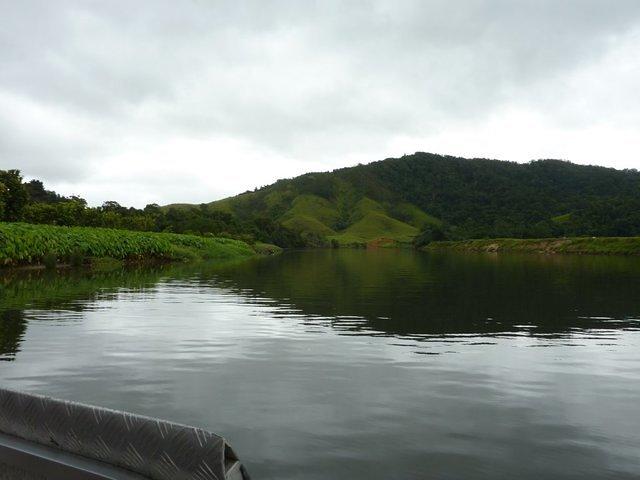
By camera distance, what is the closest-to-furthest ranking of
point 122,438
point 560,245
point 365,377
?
point 122,438, point 365,377, point 560,245

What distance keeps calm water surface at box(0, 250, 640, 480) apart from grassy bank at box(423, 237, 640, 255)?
3912 inches

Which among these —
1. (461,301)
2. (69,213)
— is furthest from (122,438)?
(69,213)

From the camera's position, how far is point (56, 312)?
21344 millimetres

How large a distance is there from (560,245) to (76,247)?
377 ft

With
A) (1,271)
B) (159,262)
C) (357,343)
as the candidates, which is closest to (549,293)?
(357,343)

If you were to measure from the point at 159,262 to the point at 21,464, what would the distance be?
65.1 metres

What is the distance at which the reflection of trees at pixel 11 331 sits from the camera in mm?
13899

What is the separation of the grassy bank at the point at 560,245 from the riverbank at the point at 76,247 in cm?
8695

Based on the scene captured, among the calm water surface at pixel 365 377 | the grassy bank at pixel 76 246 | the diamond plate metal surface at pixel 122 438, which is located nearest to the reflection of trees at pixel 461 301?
the calm water surface at pixel 365 377

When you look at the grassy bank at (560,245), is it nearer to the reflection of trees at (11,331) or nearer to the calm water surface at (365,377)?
the calm water surface at (365,377)

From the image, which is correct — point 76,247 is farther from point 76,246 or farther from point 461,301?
point 461,301

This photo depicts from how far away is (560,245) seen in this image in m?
132

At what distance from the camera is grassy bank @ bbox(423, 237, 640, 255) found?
112 meters

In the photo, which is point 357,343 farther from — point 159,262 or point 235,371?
point 159,262
